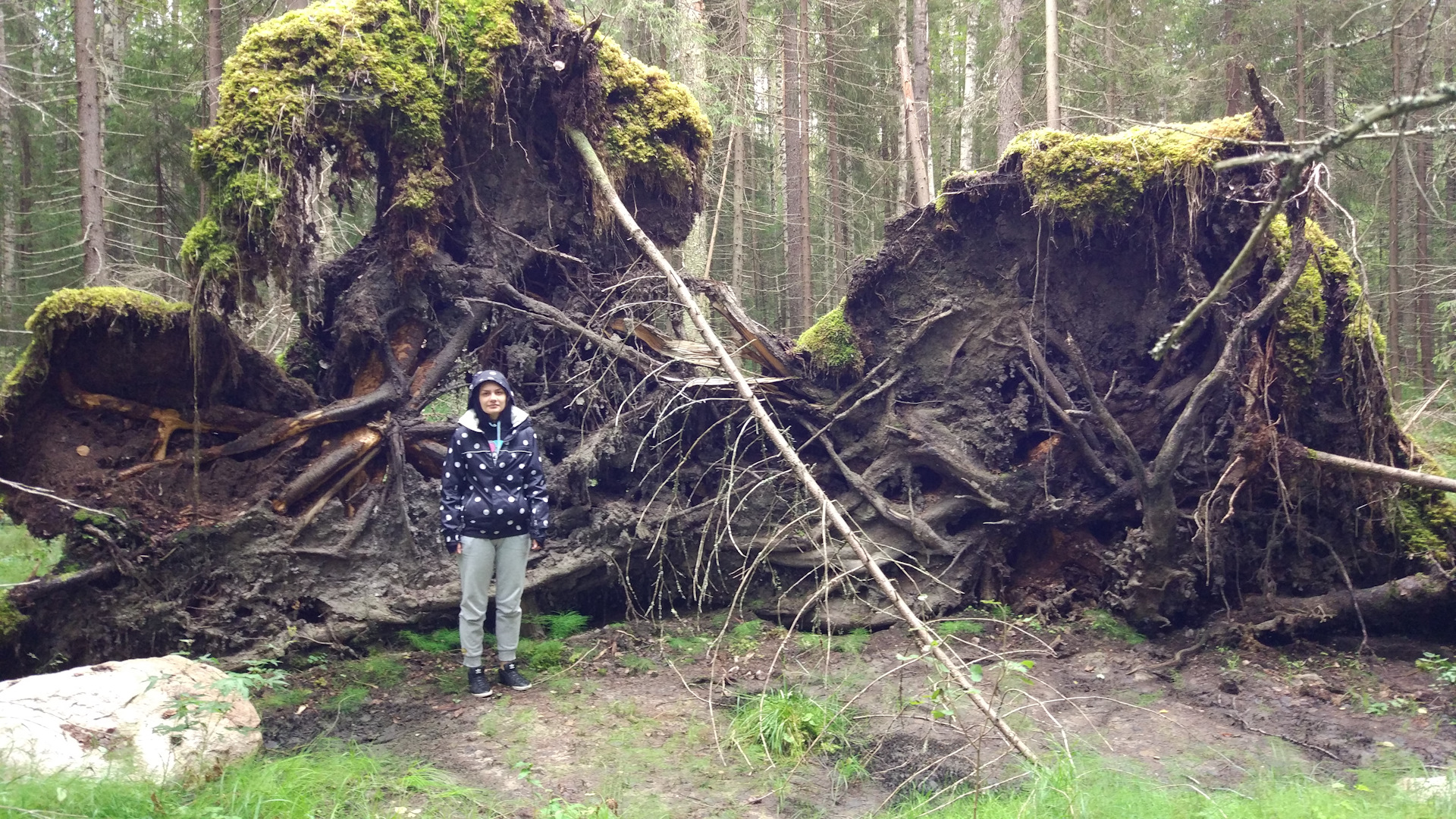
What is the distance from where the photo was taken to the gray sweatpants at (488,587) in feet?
18.2

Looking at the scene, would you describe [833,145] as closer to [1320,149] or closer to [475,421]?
[475,421]

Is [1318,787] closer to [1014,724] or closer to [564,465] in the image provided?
[1014,724]

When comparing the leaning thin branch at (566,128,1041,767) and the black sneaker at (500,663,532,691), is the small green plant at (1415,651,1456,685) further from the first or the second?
the black sneaker at (500,663,532,691)

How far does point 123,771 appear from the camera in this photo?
3.76 metres

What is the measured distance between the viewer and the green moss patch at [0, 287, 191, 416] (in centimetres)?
533

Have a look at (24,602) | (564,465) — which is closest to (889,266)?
(564,465)

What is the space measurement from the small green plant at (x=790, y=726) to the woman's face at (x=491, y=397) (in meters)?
2.56

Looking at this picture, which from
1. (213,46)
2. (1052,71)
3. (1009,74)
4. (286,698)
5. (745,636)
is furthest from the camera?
(1052,71)

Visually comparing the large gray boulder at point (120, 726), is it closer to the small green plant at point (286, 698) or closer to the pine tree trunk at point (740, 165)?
the small green plant at point (286, 698)

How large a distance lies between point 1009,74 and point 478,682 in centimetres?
1218

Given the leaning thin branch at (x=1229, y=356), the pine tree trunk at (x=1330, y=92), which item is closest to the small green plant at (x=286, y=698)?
the leaning thin branch at (x=1229, y=356)

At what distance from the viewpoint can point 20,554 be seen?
10.2 meters

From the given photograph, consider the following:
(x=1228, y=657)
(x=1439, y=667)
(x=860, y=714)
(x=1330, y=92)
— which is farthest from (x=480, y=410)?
(x=1330, y=92)

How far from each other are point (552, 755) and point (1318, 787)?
4078 mm
